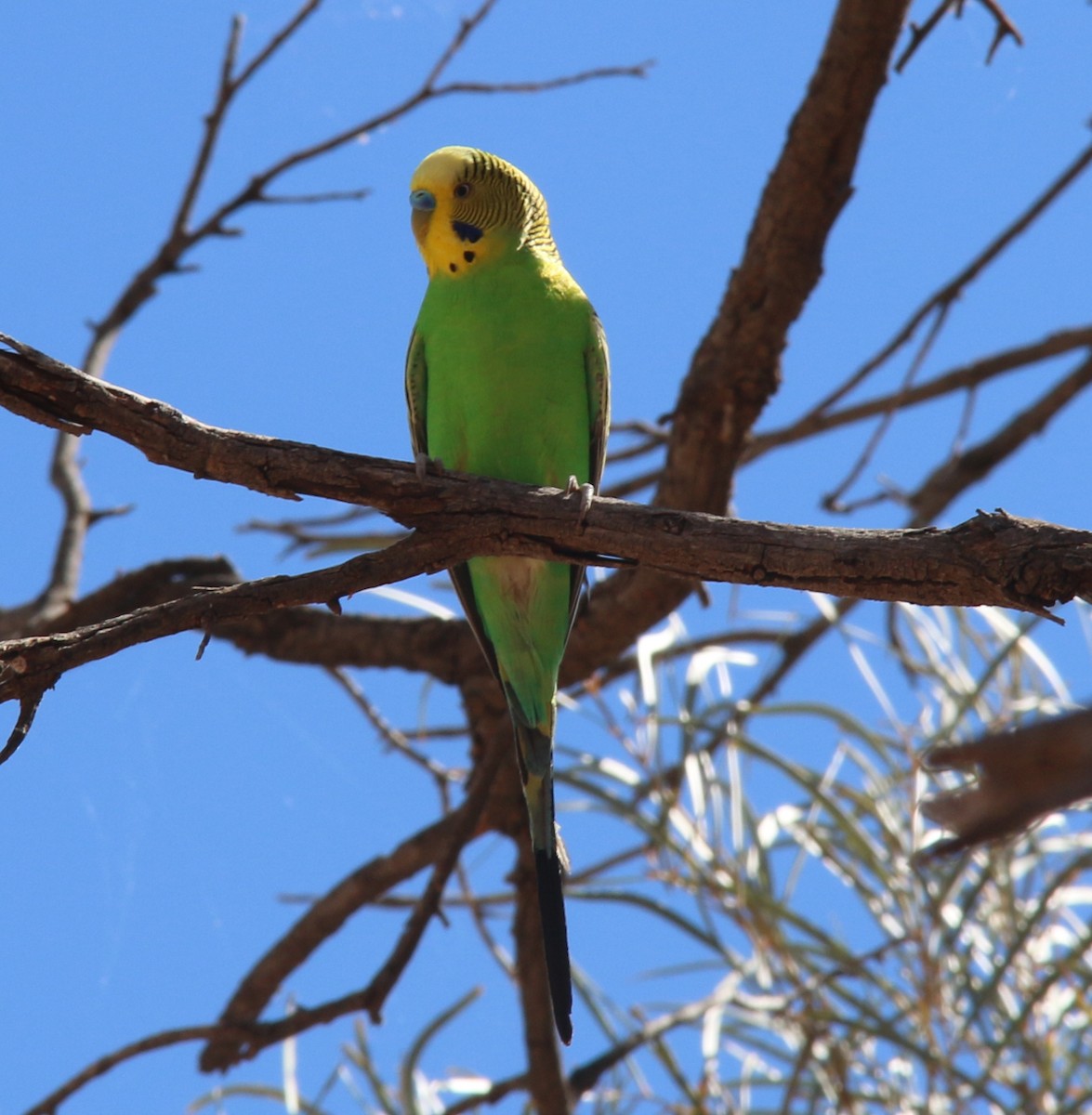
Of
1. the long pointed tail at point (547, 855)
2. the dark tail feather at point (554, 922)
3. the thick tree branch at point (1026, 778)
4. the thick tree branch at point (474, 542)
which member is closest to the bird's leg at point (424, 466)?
the thick tree branch at point (474, 542)

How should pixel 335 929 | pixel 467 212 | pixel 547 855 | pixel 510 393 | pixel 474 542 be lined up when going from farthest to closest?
pixel 335 929
pixel 467 212
pixel 510 393
pixel 547 855
pixel 474 542

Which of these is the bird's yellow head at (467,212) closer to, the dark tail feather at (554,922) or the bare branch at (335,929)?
the bare branch at (335,929)

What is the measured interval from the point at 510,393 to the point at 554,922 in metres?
1.16

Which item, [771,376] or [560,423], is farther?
[771,376]

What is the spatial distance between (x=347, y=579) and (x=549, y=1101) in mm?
2044

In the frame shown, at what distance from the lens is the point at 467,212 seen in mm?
3219

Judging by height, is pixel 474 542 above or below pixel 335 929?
below

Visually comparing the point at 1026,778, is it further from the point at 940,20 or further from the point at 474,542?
the point at 940,20

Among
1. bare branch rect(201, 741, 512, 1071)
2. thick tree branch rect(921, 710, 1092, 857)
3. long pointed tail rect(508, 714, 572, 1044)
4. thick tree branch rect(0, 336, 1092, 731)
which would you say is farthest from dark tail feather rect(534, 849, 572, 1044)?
thick tree branch rect(921, 710, 1092, 857)

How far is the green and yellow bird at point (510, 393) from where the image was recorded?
295cm

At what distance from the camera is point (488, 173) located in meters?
3.32

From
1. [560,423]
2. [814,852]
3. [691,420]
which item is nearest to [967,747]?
Result: [560,423]

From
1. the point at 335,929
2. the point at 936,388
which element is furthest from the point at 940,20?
the point at 335,929

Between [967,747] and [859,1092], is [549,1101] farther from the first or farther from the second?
[967,747]
